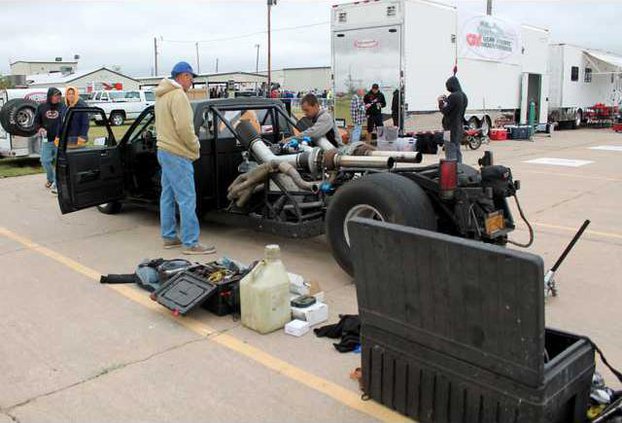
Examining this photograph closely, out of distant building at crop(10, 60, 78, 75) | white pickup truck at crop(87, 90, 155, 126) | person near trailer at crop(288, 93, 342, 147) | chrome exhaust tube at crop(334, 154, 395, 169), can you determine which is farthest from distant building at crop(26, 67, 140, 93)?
chrome exhaust tube at crop(334, 154, 395, 169)

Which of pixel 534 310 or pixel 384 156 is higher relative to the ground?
pixel 384 156

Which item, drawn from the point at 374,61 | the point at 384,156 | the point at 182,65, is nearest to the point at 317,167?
the point at 384,156

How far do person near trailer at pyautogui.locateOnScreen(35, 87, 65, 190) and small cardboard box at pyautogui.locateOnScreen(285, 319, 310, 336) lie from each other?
6985mm

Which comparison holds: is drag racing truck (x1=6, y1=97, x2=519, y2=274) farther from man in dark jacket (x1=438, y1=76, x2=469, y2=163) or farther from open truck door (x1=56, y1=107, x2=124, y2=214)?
man in dark jacket (x1=438, y1=76, x2=469, y2=163)

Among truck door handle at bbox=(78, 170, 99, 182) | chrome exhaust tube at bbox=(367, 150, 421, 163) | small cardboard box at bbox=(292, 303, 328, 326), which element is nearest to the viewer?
small cardboard box at bbox=(292, 303, 328, 326)

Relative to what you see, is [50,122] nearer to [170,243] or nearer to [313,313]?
[170,243]

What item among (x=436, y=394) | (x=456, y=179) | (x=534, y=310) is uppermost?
(x=456, y=179)

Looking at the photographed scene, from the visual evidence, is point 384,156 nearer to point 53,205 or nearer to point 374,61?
point 53,205

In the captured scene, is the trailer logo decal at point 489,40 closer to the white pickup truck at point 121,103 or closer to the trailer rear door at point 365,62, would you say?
the trailer rear door at point 365,62

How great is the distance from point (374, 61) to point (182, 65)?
953cm

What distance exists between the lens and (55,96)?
991 cm

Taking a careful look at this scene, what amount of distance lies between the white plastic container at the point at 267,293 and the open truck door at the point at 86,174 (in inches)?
135

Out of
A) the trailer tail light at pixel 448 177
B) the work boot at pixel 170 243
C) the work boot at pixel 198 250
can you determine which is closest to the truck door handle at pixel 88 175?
the work boot at pixel 170 243

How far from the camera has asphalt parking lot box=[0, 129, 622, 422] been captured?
10.5 feet
